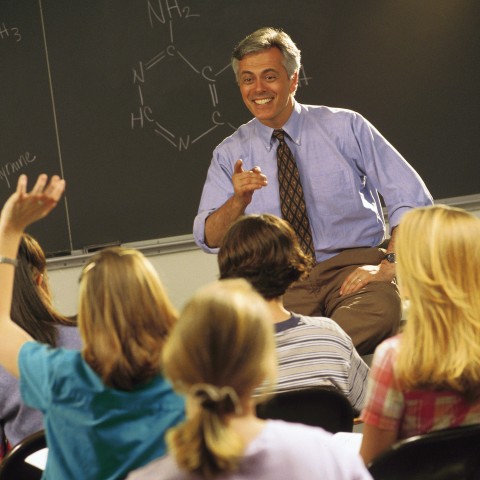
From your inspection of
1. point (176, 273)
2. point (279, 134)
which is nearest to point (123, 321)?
point (279, 134)

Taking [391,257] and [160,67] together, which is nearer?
[391,257]

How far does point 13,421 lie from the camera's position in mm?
2428

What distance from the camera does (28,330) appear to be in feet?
8.02

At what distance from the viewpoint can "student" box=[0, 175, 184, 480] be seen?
1703 millimetres

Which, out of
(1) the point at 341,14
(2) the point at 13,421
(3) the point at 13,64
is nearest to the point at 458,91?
(1) the point at 341,14

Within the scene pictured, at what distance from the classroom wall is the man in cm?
98

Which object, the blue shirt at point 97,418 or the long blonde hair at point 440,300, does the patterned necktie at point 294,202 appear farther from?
the blue shirt at point 97,418

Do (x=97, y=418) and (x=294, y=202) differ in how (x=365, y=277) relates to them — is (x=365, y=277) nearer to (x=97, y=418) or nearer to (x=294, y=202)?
(x=294, y=202)

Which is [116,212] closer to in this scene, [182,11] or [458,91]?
[182,11]

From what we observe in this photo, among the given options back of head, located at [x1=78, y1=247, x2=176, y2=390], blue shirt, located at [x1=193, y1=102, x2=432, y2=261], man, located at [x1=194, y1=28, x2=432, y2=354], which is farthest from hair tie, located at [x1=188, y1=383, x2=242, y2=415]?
blue shirt, located at [x1=193, y1=102, x2=432, y2=261]

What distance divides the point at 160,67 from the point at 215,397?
363 centimetres

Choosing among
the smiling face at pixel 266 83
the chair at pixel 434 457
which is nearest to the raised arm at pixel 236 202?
the smiling face at pixel 266 83

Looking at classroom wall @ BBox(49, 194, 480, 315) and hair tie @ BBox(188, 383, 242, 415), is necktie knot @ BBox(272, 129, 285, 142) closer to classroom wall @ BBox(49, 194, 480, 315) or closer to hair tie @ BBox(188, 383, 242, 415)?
classroom wall @ BBox(49, 194, 480, 315)

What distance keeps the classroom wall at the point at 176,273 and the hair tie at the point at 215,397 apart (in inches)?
138
